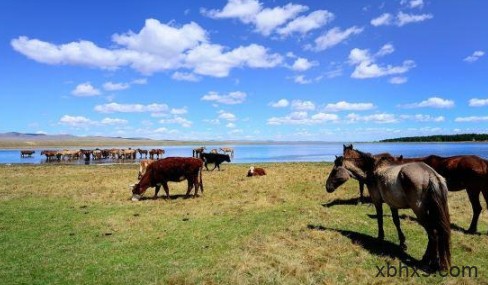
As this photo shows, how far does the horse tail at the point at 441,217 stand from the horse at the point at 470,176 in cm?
382

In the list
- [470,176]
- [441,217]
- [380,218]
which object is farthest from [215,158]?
[441,217]

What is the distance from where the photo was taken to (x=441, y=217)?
27.7 ft

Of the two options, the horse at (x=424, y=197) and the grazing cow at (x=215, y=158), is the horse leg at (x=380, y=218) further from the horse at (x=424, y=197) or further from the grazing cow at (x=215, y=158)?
the grazing cow at (x=215, y=158)

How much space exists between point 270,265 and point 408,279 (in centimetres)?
297

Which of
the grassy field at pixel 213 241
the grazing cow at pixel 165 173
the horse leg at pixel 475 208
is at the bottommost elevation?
the grassy field at pixel 213 241

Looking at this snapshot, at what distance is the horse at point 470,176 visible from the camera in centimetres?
1212

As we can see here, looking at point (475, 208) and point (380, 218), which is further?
point (475, 208)

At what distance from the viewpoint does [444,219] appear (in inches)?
332

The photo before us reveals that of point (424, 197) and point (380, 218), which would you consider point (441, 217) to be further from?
point (380, 218)

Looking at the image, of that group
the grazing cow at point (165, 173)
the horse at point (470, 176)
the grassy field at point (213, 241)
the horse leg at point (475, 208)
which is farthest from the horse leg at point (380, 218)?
the grazing cow at point (165, 173)

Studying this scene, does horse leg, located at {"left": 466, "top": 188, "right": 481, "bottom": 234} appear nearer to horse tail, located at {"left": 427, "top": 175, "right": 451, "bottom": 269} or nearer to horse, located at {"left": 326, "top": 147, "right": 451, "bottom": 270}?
horse, located at {"left": 326, "top": 147, "right": 451, "bottom": 270}

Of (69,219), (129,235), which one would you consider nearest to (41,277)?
(129,235)

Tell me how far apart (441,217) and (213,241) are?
233 inches

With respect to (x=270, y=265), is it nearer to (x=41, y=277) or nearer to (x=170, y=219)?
(x=41, y=277)
